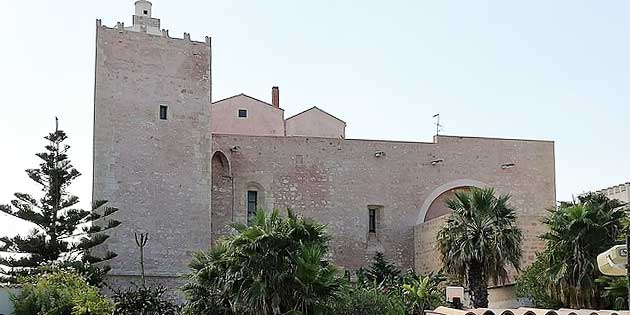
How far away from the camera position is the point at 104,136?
27297mm

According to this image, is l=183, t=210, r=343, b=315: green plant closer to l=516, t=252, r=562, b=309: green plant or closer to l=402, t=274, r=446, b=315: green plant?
l=402, t=274, r=446, b=315: green plant

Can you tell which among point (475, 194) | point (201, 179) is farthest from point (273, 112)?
point (475, 194)

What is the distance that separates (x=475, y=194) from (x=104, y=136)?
10490 millimetres

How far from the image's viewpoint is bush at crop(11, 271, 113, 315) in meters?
20.5

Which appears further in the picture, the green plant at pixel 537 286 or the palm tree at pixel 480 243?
the palm tree at pixel 480 243

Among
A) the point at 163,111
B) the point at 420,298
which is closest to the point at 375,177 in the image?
the point at 163,111

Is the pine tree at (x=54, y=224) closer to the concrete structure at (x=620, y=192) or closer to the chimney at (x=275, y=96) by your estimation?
the chimney at (x=275, y=96)

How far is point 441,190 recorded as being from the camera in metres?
32.2

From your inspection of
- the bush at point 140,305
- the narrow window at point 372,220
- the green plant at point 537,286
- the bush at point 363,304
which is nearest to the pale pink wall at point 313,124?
the narrow window at point 372,220

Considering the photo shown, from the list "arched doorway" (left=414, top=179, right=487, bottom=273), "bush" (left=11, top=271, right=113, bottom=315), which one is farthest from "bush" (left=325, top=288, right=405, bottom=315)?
"arched doorway" (left=414, top=179, right=487, bottom=273)

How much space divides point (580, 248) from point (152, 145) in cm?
1244

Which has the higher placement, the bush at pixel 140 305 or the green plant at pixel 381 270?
the green plant at pixel 381 270

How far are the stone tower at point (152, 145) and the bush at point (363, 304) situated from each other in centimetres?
884

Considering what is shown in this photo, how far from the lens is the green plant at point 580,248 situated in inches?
829
